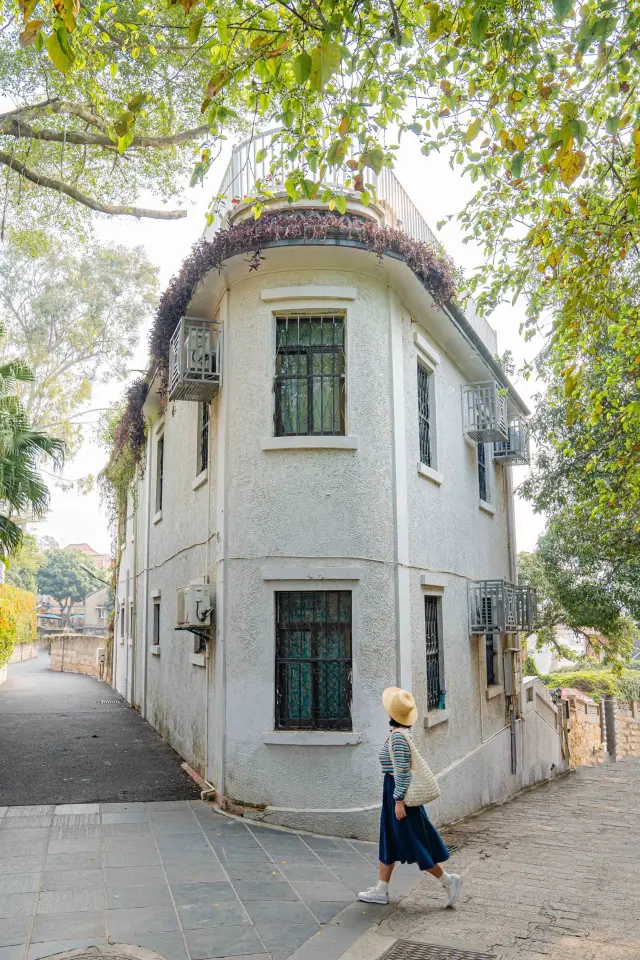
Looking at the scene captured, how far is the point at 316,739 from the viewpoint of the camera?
816 centimetres

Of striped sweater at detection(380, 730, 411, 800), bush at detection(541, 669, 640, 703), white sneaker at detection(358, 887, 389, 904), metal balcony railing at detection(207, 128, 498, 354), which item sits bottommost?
bush at detection(541, 669, 640, 703)

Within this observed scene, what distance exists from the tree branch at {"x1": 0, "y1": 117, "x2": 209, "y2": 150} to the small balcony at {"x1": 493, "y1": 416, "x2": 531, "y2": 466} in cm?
760

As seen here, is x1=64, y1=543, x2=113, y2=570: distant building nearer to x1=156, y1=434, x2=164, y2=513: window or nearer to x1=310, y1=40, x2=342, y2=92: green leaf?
x1=156, y1=434, x2=164, y2=513: window

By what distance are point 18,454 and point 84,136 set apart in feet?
17.4

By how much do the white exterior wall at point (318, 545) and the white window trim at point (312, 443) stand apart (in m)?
0.07

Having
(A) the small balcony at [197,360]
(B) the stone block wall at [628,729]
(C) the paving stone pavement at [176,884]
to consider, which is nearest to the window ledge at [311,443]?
(A) the small balcony at [197,360]

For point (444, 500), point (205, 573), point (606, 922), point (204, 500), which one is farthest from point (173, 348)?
point (606, 922)

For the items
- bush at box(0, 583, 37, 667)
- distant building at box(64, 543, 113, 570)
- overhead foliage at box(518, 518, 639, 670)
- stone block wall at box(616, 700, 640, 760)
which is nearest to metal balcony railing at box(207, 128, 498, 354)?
overhead foliage at box(518, 518, 639, 670)

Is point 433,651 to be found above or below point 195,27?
below

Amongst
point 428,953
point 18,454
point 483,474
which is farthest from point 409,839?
point 18,454

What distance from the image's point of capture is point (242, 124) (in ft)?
43.5

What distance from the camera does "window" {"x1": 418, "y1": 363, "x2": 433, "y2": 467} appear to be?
1068 cm

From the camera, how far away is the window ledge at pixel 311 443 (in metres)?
8.77

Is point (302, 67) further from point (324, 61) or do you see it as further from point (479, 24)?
point (479, 24)
